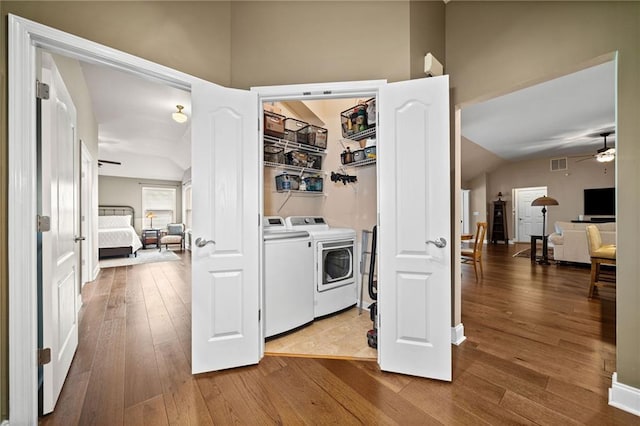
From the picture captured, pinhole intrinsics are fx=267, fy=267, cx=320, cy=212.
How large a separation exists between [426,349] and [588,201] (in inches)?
384

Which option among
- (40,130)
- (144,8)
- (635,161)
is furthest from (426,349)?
(144,8)

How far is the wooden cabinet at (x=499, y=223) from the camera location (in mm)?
9648

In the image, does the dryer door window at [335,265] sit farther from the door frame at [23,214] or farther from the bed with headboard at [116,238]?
the bed with headboard at [116,238]

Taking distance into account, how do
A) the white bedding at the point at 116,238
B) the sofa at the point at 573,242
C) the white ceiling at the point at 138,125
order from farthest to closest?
the white bedding at the point at 116,238
the sofa at the point at 573,242
the white ceiling at the point at 138,125

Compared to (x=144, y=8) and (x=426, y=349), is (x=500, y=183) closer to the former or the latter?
(x=426, y=349)

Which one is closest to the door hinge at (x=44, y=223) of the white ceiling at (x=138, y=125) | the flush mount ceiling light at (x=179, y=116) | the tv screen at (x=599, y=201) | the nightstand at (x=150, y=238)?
the white ceiling at (x=138, y=125)

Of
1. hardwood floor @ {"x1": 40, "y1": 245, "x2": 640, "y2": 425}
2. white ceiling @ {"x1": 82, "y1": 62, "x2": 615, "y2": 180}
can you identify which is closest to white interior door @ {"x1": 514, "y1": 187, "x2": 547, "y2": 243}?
white ceiling @ {"x1": 82, "y1": 62, "x2": 615, "y2": 180}

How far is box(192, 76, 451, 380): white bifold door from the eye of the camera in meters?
1.79

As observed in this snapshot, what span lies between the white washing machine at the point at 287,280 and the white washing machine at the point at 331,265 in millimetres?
94

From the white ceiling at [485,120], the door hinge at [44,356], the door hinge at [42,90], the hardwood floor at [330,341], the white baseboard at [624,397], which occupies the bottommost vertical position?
the hardwood floor at [330,341]

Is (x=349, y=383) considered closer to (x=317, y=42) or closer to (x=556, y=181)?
(x=317, y=42)

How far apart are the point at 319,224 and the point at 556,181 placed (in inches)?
378

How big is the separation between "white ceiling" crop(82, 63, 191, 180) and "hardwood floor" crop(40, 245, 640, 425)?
2039 millimetres

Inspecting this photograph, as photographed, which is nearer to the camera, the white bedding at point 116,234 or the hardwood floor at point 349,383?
the hardwood floor at point 349,383
